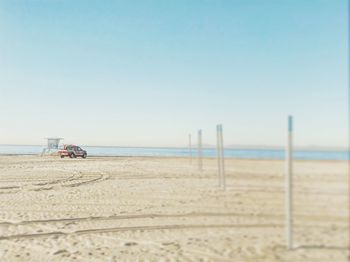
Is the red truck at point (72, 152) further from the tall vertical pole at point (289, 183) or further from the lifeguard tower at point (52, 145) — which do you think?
the tall vertical pole at point (289, 183)

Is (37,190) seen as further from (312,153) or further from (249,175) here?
(312,153)

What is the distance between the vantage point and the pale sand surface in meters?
2.05

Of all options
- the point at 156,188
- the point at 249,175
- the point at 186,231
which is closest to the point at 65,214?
the point at 186,231

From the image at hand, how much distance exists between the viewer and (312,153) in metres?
1.96

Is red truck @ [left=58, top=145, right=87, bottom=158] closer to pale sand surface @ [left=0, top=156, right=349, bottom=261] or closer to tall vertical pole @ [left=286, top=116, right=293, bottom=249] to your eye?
pale sand surface @ [left=0, top=156, right=349, bottom=261]

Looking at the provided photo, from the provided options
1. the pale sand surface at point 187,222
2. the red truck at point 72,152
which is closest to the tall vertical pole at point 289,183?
the pale sand surface at point 187,222

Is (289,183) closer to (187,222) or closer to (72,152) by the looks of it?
(187,222)

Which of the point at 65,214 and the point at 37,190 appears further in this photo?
the point at 37,190

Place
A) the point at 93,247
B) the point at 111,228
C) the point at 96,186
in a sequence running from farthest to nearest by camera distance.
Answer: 1. the point at 96,186
2. the point at 111,228
3. the point at 93,247

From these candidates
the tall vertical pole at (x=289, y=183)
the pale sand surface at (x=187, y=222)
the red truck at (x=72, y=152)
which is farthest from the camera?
the red truck at (x=72, y=152)

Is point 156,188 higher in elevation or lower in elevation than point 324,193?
lower

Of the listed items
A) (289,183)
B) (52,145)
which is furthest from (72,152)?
(289,183)

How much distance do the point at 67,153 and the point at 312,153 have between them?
24.6m

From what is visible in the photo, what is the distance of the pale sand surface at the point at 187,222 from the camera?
2051 mm
